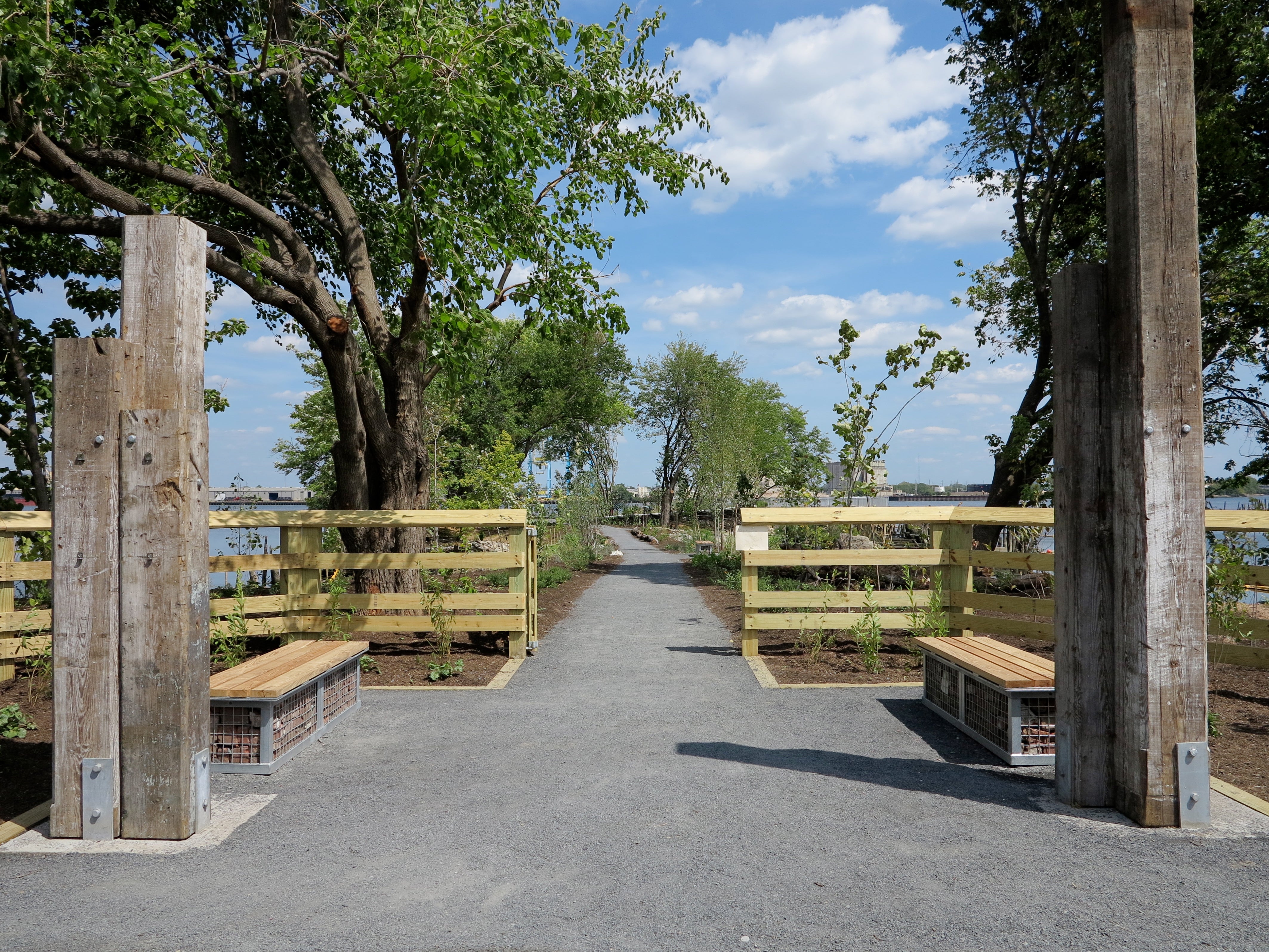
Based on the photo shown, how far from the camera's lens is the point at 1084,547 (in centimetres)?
348

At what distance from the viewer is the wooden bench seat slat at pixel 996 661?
4.07m

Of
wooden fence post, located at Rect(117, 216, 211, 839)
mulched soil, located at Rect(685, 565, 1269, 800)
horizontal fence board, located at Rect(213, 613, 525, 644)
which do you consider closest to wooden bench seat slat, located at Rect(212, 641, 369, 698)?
wooden fence post, located at Rect(117, 216, 211, 839)

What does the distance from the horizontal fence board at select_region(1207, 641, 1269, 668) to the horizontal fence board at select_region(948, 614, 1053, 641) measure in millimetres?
1152

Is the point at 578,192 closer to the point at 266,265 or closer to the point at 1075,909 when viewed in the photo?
the point at 266,265

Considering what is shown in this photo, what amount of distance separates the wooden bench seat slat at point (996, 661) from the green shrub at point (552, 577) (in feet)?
24.8

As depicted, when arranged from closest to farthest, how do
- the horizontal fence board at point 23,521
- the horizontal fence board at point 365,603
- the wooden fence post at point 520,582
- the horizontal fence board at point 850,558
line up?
the horizontal fence board at point 23,521, the horizontal fence board at point 365,603, the wooden fence post at point 520,582, the horizontal fence board at point 850,558

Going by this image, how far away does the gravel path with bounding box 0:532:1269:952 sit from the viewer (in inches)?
98.0

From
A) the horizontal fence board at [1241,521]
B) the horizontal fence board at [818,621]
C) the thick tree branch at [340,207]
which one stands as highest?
the thick tree branch at [340,207]

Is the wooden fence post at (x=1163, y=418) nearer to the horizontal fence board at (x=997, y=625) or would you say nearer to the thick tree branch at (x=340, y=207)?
the horizontal fence board at (x=997, y=625)

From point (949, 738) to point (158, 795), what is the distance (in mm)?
4115

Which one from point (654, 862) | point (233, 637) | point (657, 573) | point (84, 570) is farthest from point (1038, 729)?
point (657, 573)

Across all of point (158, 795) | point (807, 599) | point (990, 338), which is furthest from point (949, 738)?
point (990, 338)

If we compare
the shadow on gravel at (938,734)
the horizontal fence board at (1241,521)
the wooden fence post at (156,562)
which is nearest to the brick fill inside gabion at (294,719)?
the wooden fence post at (156,562)

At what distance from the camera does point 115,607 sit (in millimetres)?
3205
